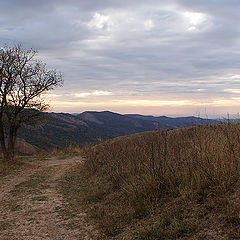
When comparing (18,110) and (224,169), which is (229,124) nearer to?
(224,169)

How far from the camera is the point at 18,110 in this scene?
1379 cm

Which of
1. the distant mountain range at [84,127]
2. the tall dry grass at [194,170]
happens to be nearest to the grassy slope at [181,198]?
the tall dry grass at [194,170]

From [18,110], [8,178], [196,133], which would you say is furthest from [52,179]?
[196,133]

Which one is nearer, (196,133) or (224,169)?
(224,169)

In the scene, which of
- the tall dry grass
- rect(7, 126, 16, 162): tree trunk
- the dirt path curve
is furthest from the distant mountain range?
the tall dry grass

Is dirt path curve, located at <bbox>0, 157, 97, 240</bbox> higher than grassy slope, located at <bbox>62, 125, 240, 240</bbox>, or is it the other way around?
grassy slope, located at <bbox>62, 125, 240, 240</bbox>

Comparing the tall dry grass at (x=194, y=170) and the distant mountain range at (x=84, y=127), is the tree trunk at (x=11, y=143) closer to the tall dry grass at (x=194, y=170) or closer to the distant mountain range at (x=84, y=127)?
the distant mountain range at (x=84, y=127)

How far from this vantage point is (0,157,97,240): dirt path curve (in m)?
4.48

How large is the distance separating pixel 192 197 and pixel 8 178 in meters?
8.54

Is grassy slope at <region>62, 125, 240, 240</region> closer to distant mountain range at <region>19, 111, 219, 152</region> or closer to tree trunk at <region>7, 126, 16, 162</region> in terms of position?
tree trunk at <region>7, 126, 16, 162</region>

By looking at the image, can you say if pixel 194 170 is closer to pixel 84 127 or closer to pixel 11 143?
pixel 11 143

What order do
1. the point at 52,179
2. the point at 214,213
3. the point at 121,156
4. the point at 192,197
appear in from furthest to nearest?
the point at 52,179
the point at 121,156
the point at 192,197
the point at 214,213

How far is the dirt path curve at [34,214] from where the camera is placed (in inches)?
176

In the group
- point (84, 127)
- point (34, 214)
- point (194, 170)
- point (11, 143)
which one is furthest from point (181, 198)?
point (84, 127)
